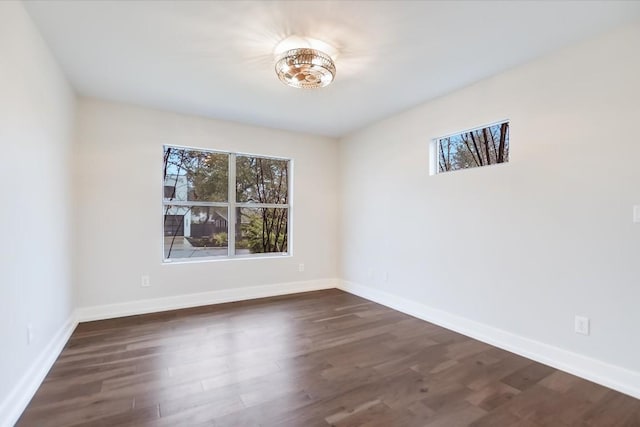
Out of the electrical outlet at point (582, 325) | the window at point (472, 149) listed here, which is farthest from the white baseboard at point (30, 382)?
the window at point (472, 149)

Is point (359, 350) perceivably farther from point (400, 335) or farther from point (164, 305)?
point (164, 305)

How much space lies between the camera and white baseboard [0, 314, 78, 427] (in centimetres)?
165

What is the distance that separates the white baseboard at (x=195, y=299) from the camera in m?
3.39

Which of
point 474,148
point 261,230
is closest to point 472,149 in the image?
point 474,148

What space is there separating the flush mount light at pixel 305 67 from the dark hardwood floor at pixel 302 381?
224cm

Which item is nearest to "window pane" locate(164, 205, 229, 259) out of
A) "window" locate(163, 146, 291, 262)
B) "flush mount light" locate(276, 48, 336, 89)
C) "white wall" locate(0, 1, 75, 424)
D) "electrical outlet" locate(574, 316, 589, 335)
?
"window" locate(163, 146, 291, 262)

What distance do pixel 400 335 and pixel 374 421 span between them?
1349 mm

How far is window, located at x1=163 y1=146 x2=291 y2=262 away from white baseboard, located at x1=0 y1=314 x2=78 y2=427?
1.43 metres

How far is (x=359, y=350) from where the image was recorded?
8.68ft

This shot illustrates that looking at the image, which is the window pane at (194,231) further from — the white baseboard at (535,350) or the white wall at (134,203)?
the white baseboard at (535,350)

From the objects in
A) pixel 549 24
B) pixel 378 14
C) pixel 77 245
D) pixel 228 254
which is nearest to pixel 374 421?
pixel 378 14

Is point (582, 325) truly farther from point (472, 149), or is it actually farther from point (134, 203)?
point (134, 203)

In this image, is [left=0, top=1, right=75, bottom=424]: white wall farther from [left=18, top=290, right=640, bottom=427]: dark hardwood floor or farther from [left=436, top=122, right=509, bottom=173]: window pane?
[left=436, top=122, right=509, bottom=173]: window pane

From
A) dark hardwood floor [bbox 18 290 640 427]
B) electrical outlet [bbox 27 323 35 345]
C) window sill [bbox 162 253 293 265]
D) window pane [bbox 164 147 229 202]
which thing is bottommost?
dark hardwood floor [bbox 18 290 640 427]
